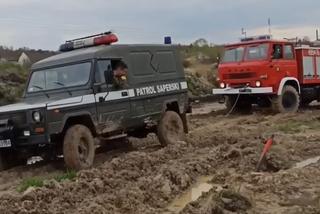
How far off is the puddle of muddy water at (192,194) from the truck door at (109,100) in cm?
252

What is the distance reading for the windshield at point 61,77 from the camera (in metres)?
11.0

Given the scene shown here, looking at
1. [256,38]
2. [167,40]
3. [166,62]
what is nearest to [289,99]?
[256,38]

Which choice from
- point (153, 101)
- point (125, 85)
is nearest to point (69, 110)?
point (125, 85)

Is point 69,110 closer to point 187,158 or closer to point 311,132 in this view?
point 187,158

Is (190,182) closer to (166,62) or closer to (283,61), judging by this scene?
(166,62)

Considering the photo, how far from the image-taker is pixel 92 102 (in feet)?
35.4

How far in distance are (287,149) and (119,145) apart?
3.73 meters

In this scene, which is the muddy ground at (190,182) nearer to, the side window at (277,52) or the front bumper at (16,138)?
the front bumper at (16,138)

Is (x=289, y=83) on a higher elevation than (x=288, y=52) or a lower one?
lower

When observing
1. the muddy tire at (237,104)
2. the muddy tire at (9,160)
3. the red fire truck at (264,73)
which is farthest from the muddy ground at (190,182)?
the muddy tire at (237,104)

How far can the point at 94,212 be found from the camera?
7.01 metres

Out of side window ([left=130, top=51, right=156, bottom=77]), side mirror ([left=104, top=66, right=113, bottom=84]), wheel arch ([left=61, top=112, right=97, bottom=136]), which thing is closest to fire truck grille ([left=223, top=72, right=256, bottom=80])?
side window ([left=130, top=51, right=156, bottom=77])

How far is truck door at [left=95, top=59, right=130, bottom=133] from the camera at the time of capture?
11.0 metres

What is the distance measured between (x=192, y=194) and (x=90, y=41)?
15.8 ft
